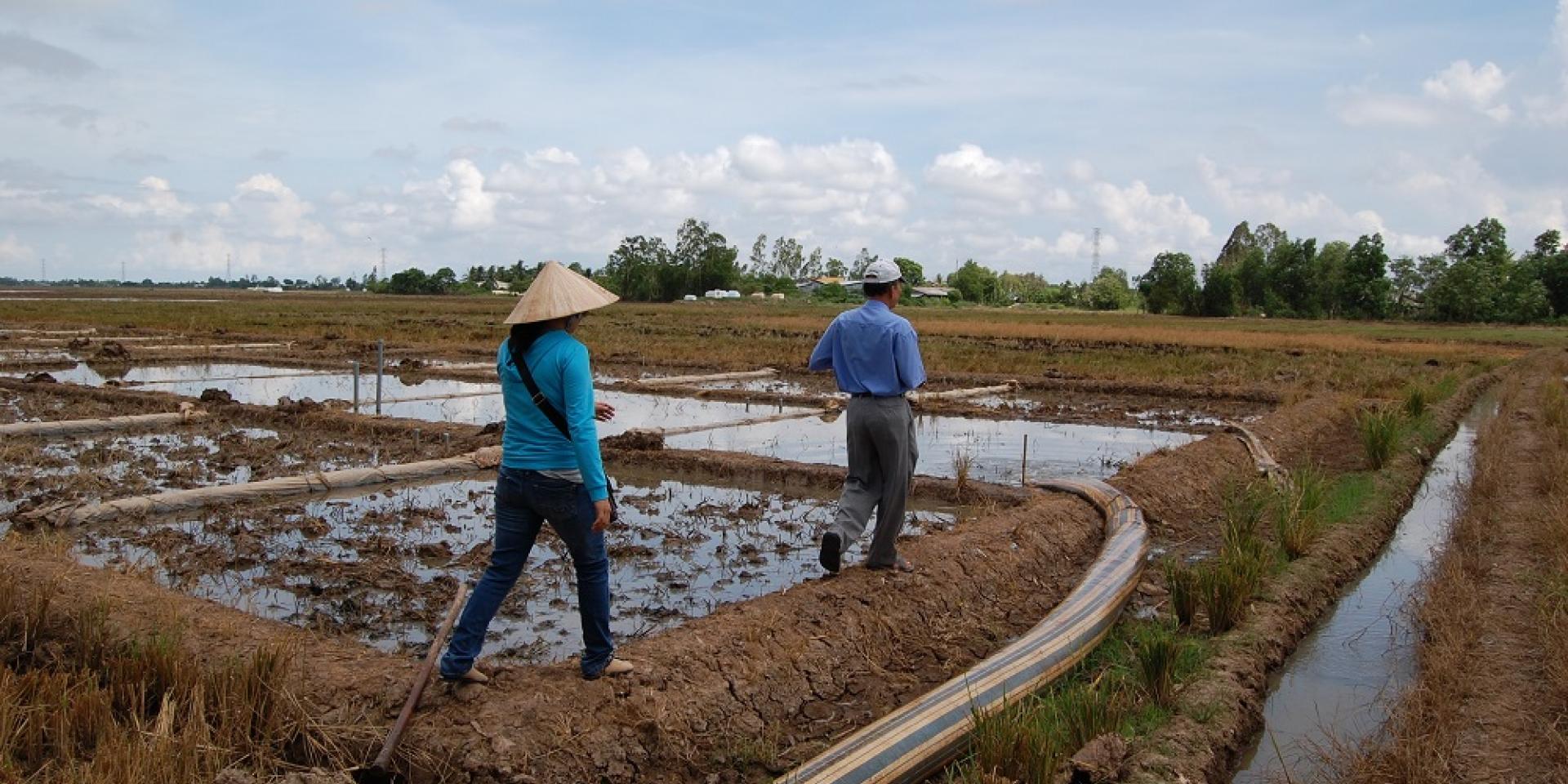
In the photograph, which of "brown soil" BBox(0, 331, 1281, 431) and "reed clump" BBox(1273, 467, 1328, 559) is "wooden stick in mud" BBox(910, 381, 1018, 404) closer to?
"brown soil" BBox(0, 331, 1281, 431)

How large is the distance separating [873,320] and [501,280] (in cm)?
9095

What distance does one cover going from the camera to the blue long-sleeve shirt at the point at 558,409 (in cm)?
321

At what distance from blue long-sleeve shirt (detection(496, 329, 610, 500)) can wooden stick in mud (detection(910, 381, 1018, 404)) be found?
33.8 ft

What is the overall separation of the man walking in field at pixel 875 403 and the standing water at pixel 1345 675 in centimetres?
169

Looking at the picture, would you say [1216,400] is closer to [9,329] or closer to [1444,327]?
[9,329]

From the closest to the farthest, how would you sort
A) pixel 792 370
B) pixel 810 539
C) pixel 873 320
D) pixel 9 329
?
pixel 873 320 < pixel 810 539 < pixel 792 370 < pixel 9 329

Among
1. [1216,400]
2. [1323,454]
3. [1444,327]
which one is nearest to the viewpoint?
[1323,454]

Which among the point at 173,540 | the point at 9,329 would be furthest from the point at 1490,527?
the point at 9,329

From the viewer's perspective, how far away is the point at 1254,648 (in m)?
4.59

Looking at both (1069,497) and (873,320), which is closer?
(873,320)

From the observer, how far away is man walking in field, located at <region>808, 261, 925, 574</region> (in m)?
4.54

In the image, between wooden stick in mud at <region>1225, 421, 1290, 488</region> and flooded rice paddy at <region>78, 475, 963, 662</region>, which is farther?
wooden stick in mud at <region>1225, 421, 1290, 488</region>

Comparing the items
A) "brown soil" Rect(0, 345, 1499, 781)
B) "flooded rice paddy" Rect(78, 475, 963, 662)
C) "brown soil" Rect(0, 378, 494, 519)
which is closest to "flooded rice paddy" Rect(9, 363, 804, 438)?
"brown soil" Rect(0, 378, 494, 519)

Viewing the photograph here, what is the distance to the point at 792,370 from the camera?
18.4 m
